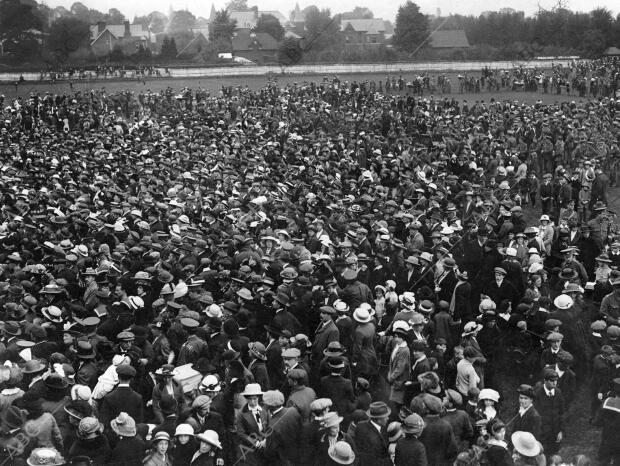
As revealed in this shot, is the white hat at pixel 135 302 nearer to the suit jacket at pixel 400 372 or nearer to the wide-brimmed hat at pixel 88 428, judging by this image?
the wide-brimmed hat at pixel 88 428

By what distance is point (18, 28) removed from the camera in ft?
175

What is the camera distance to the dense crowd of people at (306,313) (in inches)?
242

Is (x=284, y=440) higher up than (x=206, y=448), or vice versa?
(x=206, y=448)

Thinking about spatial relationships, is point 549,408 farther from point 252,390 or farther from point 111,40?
point 111,40

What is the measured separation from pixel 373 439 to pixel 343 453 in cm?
58

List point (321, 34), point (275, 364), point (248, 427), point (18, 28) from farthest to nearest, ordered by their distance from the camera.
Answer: point (321, 34) < point (18, 28) < point (275, 364) < point (248, 427)

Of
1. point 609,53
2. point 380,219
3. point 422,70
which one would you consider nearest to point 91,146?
point 380,219

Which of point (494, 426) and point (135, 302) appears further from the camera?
point (135, 302)

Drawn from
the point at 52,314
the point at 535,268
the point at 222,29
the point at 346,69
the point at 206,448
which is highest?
the point at 222,29

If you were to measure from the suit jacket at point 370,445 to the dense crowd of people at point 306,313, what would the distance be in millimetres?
17

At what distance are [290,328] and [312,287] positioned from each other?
133 cm

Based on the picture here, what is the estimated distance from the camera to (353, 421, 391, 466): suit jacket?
237 inches

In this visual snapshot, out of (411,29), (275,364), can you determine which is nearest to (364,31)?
(411,29)

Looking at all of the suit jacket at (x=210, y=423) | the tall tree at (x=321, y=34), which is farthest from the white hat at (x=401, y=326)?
the tall tree at (x=321, y=34)
